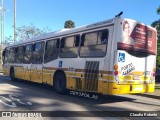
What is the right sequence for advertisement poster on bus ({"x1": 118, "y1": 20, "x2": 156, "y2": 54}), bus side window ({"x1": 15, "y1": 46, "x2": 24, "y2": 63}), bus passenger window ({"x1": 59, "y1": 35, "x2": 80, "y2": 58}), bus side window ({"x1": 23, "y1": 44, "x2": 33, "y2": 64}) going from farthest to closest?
bus side window ({"x1": 15, "y1": 46, "x2": 24, "y2": 63}) → bus side window ({"x1": 23, "y1": 44, "x2": 33, "y2": 64}) → bus passenger window ({"x1": 59, "y1": 35, "x2": 80, "y2": 58}) → advertisement poster on bus ({"x1": 118, "y1": 20, "x2": 156, "y2": 54})

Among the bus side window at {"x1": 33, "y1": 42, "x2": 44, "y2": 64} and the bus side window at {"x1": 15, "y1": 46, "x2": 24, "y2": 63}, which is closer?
the bus side window at {"x1": 33, "y1": 42, "x2": 44, "y2": 64}

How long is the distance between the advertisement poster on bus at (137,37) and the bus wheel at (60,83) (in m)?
3.97

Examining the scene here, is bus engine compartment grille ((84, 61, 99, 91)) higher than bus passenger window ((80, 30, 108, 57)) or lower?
lower

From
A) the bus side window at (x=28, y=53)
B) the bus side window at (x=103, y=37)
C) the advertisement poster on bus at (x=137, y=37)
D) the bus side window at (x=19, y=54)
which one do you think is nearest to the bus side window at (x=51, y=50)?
the bus side window at (x=28, y=53)

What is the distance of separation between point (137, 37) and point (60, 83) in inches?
177

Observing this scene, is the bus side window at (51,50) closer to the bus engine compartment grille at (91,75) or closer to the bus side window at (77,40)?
the bus side window at (77,40)

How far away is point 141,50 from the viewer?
40.8ft

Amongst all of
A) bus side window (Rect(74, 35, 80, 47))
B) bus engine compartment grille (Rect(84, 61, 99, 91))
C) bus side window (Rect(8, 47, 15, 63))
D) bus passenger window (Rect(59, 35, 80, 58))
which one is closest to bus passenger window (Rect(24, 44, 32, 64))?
bus side window (Rect(8, 47, 15, 63))

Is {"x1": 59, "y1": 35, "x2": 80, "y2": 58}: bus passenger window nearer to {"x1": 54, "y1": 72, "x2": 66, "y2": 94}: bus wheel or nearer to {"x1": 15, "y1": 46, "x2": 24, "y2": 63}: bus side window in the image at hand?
{"x1": 54, "y1": 72, "x2": 66, "y2": 94}: bus wheel

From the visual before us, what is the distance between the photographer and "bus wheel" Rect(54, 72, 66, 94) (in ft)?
47.7

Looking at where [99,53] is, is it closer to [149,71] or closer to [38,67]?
[149,71]

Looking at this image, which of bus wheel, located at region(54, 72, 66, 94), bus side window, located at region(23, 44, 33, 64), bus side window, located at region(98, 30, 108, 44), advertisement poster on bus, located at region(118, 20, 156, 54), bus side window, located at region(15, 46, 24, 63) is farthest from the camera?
bus side window, located at region(15, 46, 24, 63)

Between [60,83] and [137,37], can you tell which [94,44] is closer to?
[137,37]

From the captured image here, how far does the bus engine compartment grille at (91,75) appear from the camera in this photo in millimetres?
12117
